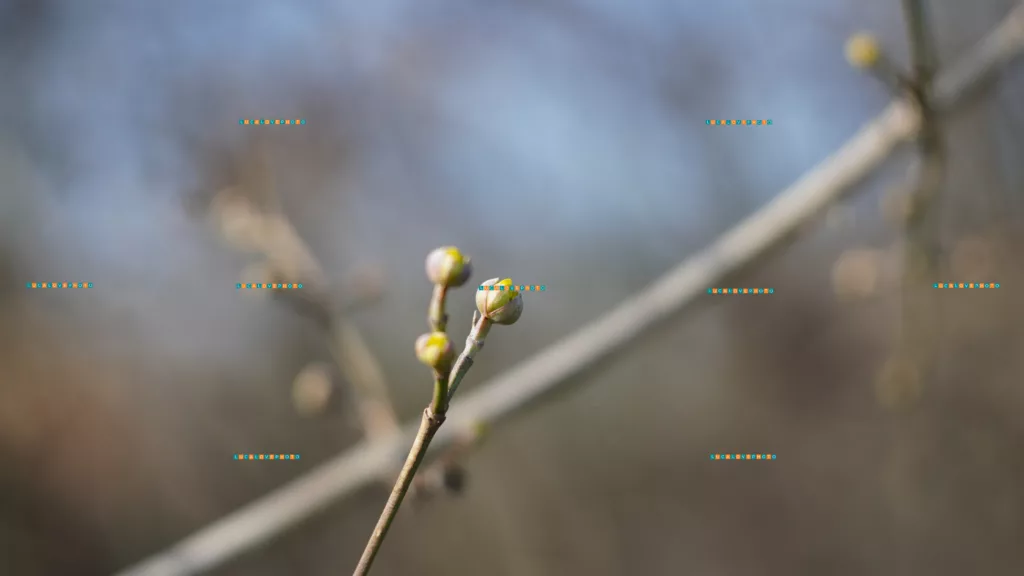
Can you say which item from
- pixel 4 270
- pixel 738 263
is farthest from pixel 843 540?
pixel 4 270

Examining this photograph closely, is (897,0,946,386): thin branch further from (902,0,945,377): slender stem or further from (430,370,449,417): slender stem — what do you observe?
(430,370,449,417): slender stem

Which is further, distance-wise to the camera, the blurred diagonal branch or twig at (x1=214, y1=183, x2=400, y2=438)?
twig at (x1=214, y1=183, x2=400, y2=438)

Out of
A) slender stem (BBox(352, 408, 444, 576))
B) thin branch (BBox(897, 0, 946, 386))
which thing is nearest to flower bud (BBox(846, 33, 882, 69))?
thin branch (BBox(897, 0, 946, 386))

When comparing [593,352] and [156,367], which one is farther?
[156,367]

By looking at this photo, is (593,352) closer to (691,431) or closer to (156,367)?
(156,367)

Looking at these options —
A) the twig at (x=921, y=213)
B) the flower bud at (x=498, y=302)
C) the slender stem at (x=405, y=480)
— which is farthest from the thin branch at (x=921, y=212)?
the slender stem at (x=405, y=480)

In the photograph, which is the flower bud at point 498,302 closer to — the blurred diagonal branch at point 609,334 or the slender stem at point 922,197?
the blurred diagonal branch at point 609,334
